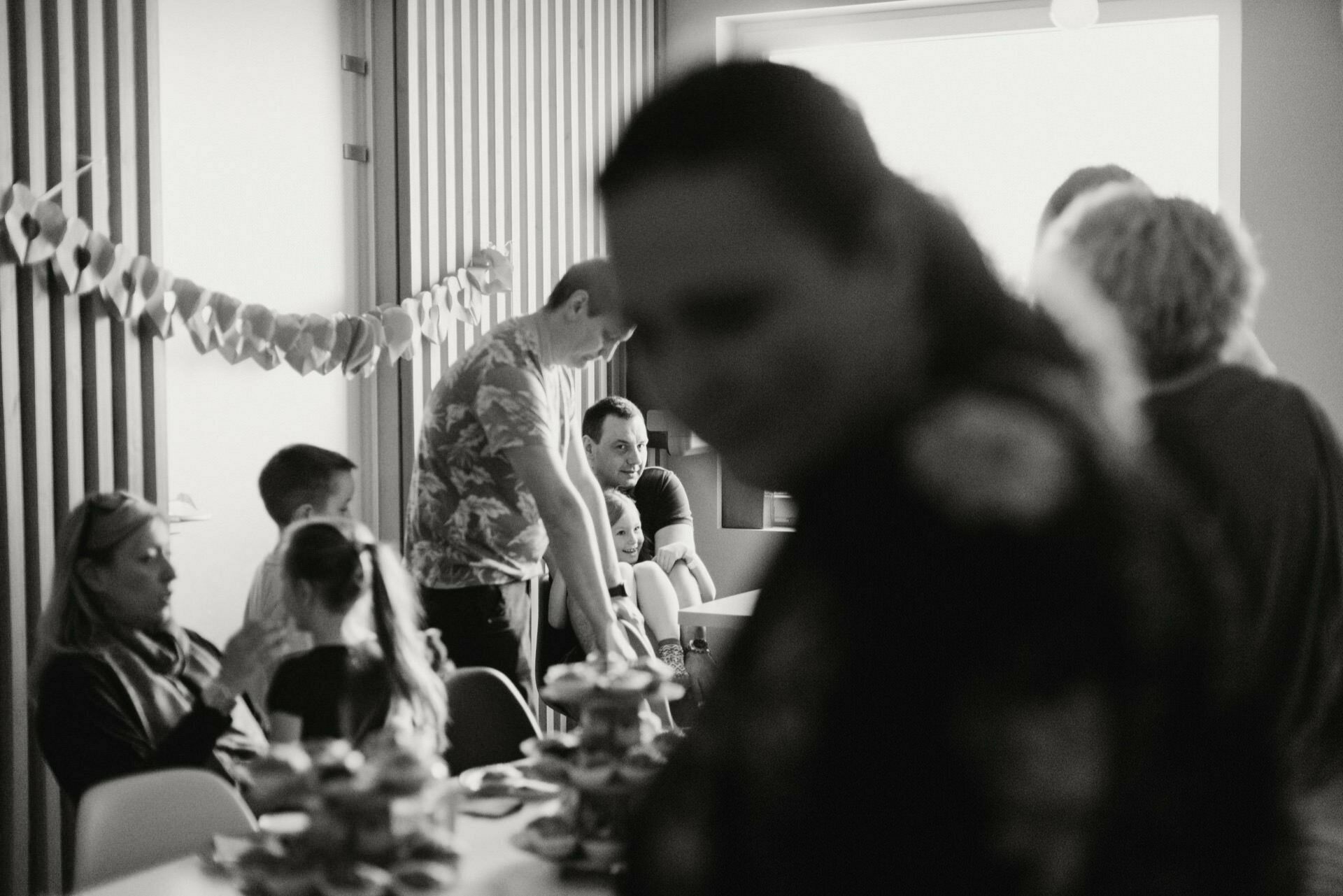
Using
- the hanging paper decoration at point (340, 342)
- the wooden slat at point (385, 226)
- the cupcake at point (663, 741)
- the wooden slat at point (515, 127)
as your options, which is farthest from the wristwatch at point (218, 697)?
the wooden slat at point (515, 127)

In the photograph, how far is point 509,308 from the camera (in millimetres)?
4883

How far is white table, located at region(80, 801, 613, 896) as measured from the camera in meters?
1.62

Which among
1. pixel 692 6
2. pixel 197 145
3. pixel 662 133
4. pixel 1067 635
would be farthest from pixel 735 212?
pixel 692 6

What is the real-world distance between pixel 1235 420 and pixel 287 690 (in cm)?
149

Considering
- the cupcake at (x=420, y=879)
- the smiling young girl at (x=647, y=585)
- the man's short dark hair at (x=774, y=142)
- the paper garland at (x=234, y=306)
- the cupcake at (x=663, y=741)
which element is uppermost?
the paper garland at (x=234, y=306)

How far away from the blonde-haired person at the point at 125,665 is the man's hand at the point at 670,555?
2.47 metres

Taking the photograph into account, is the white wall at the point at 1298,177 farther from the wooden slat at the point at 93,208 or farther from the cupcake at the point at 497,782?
the wooden slat at the point at 93,208

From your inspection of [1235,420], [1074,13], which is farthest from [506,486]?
[1074,13]

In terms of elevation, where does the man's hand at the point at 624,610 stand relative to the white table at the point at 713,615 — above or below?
above

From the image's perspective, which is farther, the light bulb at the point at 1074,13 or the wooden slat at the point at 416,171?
the light bulb at the point at 1074,13

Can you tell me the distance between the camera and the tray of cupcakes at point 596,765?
5.34 feet

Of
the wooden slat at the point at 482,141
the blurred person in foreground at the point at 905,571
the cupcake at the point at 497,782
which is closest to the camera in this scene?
the blurred person in foreground at the point at 905,571

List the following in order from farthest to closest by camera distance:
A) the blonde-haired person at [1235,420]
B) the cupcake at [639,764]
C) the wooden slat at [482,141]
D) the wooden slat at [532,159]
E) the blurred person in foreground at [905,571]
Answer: the wooden slat at [532,159]
the wooden slat at [482,141]
the cupcake at [639,764]
the blonde-haired person at [1235,420]
the blurred person in foreground at [905,571]

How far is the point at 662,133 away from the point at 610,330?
2388mm
